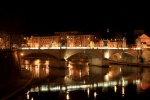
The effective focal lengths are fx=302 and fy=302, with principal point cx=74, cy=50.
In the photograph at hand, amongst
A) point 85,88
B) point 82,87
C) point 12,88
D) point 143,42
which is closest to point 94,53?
point 143,42

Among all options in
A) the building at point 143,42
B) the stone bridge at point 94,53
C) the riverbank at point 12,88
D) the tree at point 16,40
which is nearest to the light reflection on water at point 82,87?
the riverbank at point 12,88

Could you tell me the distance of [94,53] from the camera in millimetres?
42281

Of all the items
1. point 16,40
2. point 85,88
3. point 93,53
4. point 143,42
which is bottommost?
point 85,88

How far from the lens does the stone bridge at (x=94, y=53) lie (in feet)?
124

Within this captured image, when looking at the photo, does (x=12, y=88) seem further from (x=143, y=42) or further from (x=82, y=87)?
(x=143, y=42)

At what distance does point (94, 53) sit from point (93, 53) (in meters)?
0.25

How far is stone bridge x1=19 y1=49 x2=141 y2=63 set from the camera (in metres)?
37.8

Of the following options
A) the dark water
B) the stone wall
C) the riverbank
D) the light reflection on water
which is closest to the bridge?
the light reflection on water

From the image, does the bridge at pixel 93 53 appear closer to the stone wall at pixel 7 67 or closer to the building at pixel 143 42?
the building at pixel 143 42

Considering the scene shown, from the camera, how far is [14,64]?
76.3 ft

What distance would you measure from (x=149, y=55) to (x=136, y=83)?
18.4m

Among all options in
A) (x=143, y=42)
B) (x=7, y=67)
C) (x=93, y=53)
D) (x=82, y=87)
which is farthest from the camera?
(x=143, y=42)

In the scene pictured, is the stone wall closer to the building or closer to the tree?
the tree

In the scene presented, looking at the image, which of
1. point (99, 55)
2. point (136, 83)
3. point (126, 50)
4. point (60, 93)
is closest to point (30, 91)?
point (60, 93)
